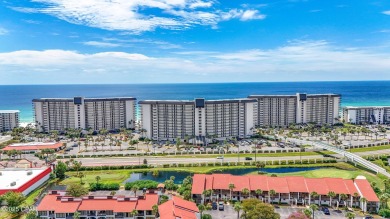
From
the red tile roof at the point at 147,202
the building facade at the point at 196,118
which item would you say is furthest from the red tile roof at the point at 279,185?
the building facade at the point at 196,118

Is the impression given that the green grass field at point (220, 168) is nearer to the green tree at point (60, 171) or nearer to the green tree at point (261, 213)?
the green tree at point (60, 171)

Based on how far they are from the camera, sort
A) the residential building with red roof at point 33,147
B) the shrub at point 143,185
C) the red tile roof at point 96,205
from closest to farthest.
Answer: the red tile roof at point 96,205 < the shrub at point 143,185 < the residential building with red roof at point 33,147

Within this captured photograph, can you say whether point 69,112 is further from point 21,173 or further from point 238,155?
point 238,155

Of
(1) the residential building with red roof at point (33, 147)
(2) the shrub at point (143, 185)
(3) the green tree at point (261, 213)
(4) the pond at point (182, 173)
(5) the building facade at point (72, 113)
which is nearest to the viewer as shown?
(3) the green tree at point (261, 213)

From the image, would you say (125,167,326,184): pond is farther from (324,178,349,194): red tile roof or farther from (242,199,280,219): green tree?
(242,199,280,219): green tree

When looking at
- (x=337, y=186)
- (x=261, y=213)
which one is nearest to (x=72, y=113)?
(x=261, y=213)

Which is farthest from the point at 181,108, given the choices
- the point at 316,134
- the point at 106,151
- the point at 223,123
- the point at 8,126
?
the point at 8,126

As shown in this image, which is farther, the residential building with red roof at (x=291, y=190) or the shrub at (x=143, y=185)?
the shrub at (x=143, y=185)
